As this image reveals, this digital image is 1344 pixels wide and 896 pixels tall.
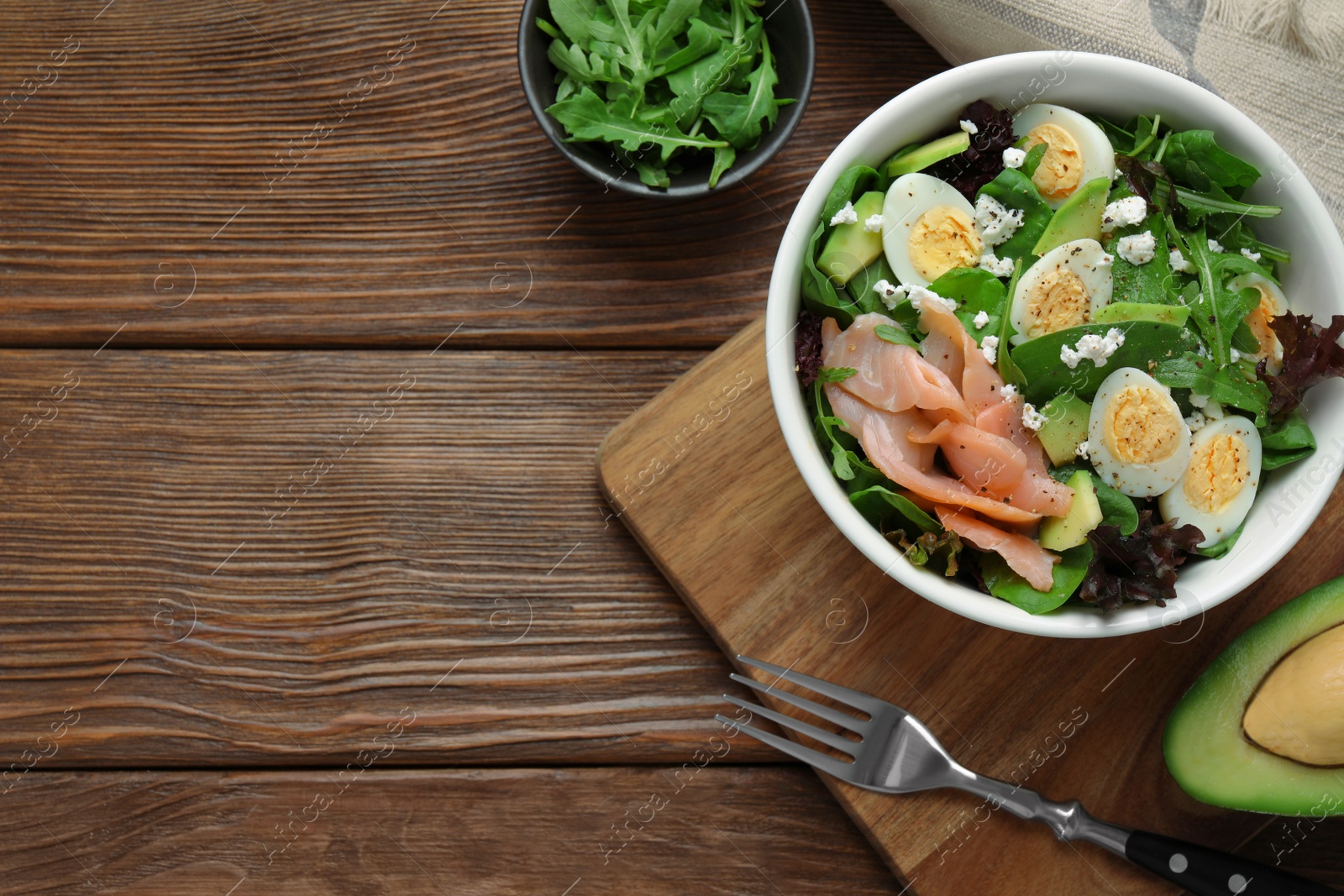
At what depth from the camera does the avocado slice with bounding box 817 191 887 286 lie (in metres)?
1.20

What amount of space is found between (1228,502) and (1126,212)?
42 centimetres

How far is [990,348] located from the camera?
46.5 inches

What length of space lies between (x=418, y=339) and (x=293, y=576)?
0.49 metres

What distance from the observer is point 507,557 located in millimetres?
1575

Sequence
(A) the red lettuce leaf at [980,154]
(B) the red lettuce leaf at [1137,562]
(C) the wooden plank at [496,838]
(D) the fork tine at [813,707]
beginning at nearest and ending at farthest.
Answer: (B) the red lettuce leaf at [1137,562]
(A) the red lettuce leaf at [980,154]
(D) the fork tine at [813,707]
(C) the wooden plank at [496,838]

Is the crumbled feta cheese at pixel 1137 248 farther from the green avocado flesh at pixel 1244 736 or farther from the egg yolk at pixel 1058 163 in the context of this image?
the green avocado flesh at pixel 1244 736

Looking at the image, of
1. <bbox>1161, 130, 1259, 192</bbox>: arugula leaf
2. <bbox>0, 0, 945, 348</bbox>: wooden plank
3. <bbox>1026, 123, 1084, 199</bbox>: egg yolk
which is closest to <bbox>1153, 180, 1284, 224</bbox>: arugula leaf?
<bbox>1161, 130, 1259, 192</bbox>: arugula leaf

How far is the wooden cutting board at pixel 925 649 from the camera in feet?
4.62

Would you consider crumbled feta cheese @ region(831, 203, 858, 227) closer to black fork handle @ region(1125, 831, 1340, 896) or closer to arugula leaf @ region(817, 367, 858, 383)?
arugula leaf @ region(817, 367, 858, 383)

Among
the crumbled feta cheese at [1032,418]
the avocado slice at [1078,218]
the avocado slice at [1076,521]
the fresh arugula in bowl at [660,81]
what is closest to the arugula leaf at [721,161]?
the fresh arugula in bowl at [660,81]

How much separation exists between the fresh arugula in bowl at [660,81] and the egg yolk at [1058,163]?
42 cm

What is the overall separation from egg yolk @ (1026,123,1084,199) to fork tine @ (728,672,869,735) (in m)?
0.83

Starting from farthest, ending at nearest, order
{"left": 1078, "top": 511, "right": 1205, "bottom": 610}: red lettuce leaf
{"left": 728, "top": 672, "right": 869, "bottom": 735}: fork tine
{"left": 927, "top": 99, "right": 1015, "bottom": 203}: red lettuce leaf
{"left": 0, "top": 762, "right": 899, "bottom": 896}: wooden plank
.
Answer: {"left": 0, "top": 762, "right": 899, "bottom": 896}: wooden plank < {"left": 728, "top": 672, "right": 869, "bottom": 735}: fork tine < {"left": 927, "top": 99, "right": 1015, "bottom": 203}: red lettuce leaf < {"left": 1078, "top": 511, "right": 1205, "bottom": 610}: red lettuce leaf

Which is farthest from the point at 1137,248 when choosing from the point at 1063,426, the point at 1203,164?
the point at 1063,426
